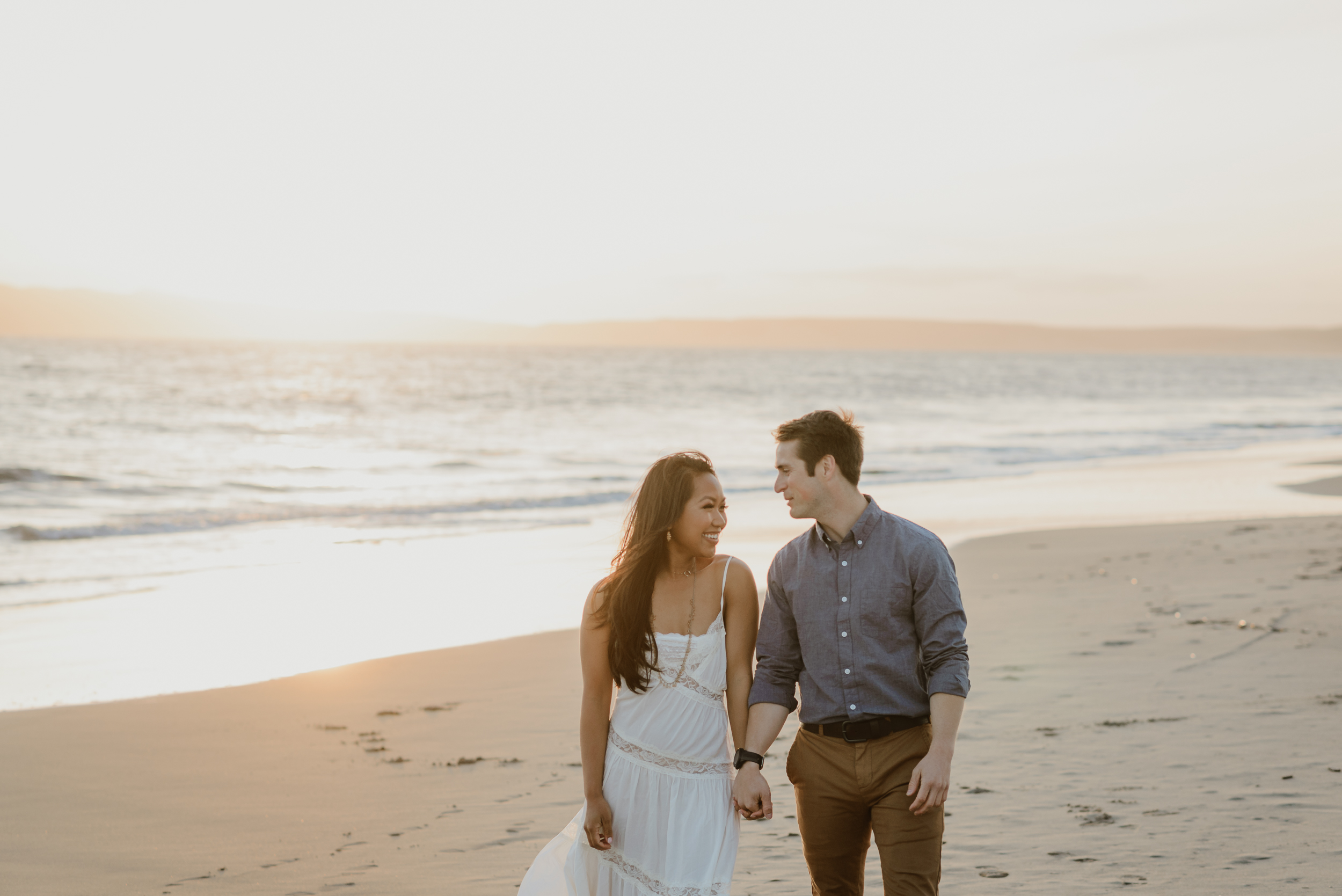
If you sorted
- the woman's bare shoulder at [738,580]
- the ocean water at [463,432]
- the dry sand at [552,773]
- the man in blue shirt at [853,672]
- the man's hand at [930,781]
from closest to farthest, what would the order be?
the man's hand at [930,781], the man in blue shirt at [853,672], the woman's bare shoulder at [738,580], the dry sand at [552,773], the ocean water at [463,432]

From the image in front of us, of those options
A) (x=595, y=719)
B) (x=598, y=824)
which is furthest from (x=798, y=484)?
(x=598, y=824)

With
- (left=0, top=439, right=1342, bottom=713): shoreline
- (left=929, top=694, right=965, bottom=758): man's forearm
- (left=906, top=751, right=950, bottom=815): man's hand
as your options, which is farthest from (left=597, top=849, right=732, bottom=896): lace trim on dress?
(left=0, top=439, right=1342, bottom=713): shoreline

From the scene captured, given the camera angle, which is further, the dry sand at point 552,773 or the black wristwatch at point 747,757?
the dry sand at point 552,773

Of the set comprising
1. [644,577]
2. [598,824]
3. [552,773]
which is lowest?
[552,773]

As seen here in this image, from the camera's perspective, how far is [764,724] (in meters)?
3.17

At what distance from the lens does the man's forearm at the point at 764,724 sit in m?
3.16

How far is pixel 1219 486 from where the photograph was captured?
20.4 meters

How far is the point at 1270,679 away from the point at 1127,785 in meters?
2.27

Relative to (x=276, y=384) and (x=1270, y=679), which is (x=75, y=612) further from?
(x=276, y=384)

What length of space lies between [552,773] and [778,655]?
3273 mm

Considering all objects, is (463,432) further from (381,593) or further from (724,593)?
(724,593)

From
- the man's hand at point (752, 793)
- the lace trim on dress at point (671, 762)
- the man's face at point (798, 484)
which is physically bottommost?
the man's hand at point (752, 793)

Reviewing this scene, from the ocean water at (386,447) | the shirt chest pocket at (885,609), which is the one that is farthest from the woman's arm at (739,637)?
the ocean water at (386,447)

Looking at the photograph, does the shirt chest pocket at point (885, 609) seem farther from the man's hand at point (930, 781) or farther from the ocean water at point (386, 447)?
the ocean water at point (386, 447)
